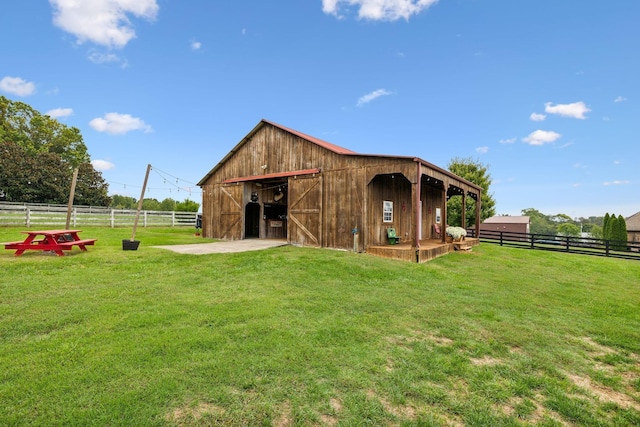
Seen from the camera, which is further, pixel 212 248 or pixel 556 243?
pixel 556 243

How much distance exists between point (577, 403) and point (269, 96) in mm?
20088

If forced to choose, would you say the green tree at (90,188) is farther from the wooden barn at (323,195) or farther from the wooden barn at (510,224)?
the wooden barn at (510,224)

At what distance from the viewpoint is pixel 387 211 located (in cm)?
1216

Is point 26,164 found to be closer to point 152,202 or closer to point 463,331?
point 152,202

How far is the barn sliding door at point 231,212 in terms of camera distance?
590 inches

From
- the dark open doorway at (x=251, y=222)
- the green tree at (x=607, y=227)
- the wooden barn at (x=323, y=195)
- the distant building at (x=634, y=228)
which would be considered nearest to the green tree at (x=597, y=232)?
the distant building at (x=634, y=228)

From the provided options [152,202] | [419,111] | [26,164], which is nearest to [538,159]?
[419,111]

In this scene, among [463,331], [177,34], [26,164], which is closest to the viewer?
[463,331]

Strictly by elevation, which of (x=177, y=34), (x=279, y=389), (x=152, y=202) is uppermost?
(x=177, y=34)

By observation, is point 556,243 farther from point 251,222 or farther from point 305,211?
point 251,222

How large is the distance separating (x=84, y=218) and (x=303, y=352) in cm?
2158

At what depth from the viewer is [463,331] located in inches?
160

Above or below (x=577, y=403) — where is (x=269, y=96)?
above

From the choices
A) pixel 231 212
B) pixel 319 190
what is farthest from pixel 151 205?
pixel 319 190
